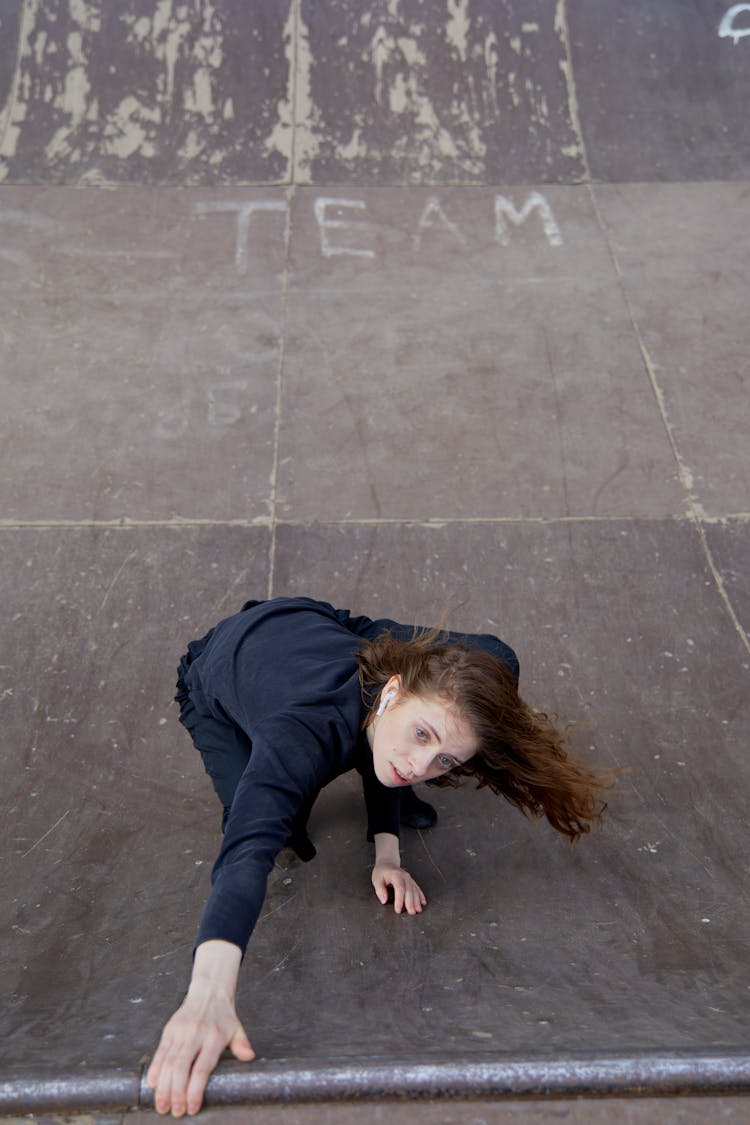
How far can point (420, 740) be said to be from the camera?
210cm

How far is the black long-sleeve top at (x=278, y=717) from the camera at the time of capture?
1818 mm

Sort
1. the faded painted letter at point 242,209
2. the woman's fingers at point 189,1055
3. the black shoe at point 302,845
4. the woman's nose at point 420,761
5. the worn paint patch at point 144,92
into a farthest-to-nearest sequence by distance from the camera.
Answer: the worn paint patch at point 144,92 < the faded painted letter at point 242,209 < the black shoe at point 302,845 < the woman's nose at point 420,761 < the woman's fingers at point 189,1055

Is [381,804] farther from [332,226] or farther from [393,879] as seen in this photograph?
[332,226]

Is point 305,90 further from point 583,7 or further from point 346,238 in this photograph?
point 583,7

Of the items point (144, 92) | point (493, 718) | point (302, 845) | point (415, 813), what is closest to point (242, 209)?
point (144, 92)

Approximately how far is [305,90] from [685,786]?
5.16 m

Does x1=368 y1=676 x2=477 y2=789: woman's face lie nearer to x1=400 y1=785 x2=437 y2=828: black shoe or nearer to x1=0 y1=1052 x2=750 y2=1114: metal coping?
x1=0 y1=1052 x2=750 y2=1114: metal coping

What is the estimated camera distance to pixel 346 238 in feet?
18.9

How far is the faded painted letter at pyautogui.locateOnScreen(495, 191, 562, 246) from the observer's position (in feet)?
18.9

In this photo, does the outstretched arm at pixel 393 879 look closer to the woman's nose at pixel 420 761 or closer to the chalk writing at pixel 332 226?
the woman's nose at pixel 420 761

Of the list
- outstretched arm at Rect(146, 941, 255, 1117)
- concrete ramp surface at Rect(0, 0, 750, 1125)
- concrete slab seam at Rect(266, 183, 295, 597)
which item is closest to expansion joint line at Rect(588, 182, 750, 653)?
concrete ramp surface at Rect(0, 0, 750, 1125)

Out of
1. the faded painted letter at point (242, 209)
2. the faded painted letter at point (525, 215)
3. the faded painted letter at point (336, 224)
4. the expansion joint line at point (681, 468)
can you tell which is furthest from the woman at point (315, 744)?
the faded painted letter at point (525, 215)

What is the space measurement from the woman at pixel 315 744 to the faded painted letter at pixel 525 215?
3672mm

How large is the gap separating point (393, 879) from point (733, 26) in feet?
21.3
